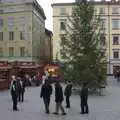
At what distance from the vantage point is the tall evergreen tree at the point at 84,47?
3991 centimetres

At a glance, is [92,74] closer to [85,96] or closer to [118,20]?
[85,96]

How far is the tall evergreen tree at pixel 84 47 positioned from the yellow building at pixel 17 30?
49.8 metres

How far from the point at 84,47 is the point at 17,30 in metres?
53.0

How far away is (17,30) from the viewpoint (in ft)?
306

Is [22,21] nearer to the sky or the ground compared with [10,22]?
nearer to the sky

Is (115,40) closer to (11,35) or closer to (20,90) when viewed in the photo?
(11,35)

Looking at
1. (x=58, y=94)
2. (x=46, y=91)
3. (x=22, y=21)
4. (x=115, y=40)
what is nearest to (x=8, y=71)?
(x=46, y=91)

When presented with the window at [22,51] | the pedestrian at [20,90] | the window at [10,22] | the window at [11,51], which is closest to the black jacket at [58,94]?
the pedestrian at [20,90]

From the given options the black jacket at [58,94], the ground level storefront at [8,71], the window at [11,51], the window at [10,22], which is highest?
the window at [10,22]

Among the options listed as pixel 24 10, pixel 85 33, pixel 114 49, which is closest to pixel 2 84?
pixel 85 33

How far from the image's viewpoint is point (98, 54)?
41.2 m

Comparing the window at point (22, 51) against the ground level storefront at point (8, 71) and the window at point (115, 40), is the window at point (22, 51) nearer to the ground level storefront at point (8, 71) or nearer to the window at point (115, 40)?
the window at point (115, 40)

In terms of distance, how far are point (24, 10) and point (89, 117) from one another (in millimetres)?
72776

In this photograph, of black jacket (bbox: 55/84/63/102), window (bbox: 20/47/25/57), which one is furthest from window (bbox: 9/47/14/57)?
black jacket (bbox: 55/84/63/102)
